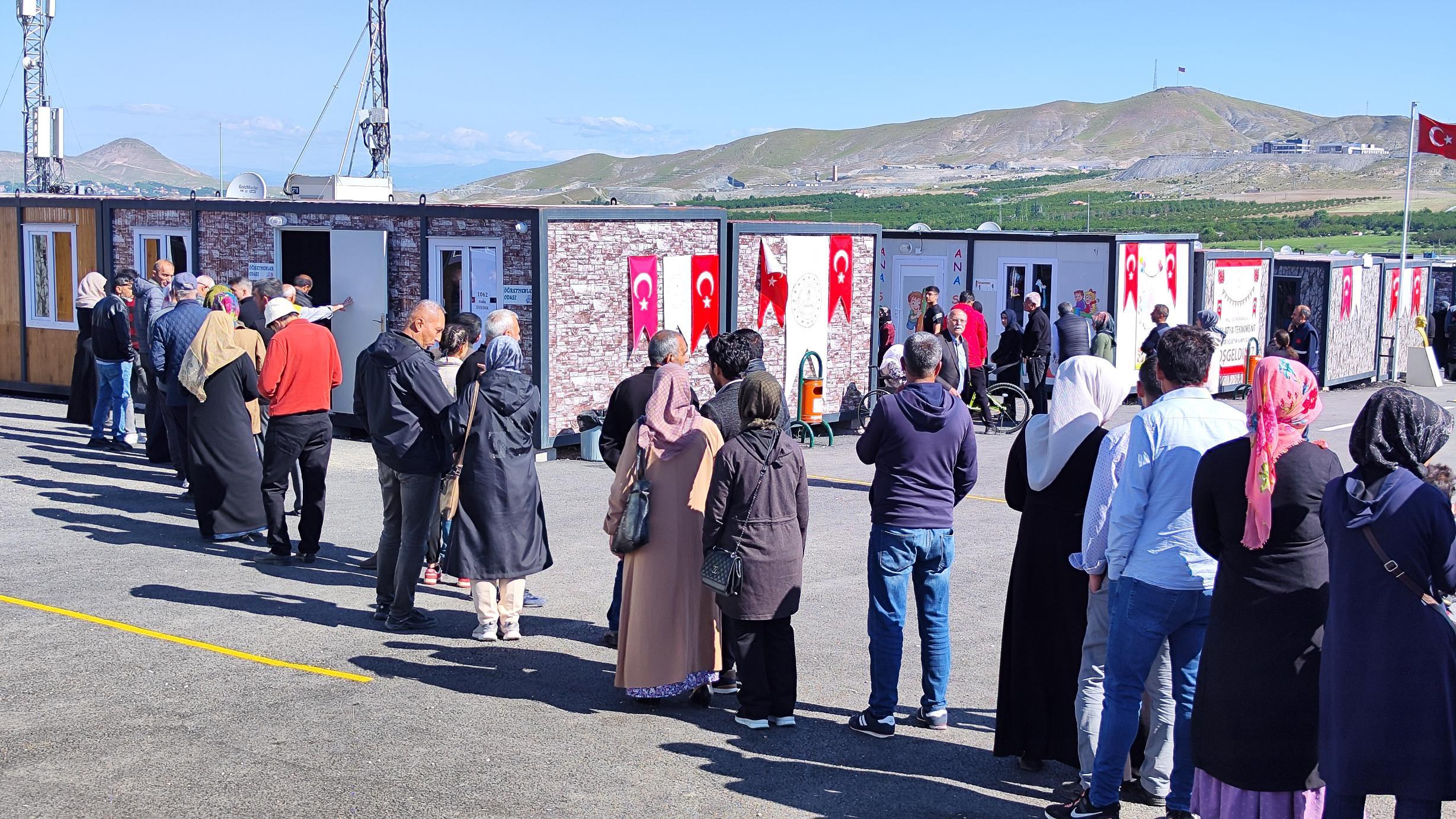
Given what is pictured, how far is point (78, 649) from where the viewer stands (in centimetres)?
712

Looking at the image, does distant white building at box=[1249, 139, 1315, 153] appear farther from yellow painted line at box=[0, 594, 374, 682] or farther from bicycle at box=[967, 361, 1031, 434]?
yellow painted line at box=[0, 594, 374, 682]

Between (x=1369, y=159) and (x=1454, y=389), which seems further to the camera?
(x=1369, y=159)

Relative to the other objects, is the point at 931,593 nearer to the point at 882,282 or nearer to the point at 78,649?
the point at 78,649

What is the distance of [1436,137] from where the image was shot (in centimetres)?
2820

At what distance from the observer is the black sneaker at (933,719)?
242 inches

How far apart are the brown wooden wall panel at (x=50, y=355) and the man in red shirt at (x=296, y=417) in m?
9.34

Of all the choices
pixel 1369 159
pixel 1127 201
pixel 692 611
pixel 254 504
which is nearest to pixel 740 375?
pixel 692 611

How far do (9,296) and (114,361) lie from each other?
18.4 feet

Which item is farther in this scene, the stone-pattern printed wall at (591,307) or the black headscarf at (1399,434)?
the stone-pattern printed wall at (591,307)

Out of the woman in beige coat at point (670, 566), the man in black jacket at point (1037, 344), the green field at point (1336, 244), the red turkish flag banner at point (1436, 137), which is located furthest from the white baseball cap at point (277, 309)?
the green field at point (1336, 244)

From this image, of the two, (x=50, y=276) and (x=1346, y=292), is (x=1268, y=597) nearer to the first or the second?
(x=50, y=276)

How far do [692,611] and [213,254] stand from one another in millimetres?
11642

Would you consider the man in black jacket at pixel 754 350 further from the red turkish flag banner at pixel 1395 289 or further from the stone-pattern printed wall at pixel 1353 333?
the red turkish flag banner at pixel 1395 289

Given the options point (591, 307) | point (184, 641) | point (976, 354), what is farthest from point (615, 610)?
point (976, 354)
